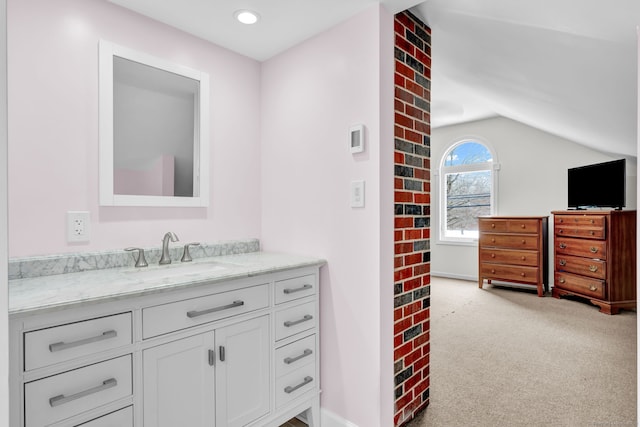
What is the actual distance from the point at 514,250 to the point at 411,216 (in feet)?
11.2

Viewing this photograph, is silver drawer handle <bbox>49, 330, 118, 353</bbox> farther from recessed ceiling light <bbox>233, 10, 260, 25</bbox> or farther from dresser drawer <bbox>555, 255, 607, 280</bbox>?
dresser drawer <bbox>555, 255, 607, 280</bbox>

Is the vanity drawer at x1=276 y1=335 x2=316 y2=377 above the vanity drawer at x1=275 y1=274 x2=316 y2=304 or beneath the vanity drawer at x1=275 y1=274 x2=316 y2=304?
beneath

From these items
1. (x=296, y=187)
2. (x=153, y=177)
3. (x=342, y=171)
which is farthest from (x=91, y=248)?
(x=342, y=171)

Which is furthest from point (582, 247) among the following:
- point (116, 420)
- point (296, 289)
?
point (116, 420)

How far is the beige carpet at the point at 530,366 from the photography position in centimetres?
192

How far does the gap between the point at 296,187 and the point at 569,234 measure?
3.68 m

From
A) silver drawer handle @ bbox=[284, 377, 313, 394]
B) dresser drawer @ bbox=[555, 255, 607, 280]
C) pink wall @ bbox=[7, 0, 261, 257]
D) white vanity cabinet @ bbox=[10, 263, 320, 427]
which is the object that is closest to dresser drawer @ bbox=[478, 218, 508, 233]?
dresser drawer @ bbox=[555, 255, 607, 280]

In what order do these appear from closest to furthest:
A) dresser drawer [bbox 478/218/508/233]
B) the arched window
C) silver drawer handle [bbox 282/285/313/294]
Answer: silver drawer handle [bbox 282/285/313/294] < dresser drawer [bbox 478/218/508/233] < the arched window

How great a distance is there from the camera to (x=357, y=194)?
175 cm

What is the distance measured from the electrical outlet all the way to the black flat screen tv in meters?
4.72

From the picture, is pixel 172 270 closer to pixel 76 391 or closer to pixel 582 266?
pixel 76 391

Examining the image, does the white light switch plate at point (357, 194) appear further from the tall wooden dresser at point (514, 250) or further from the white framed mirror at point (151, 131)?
the tall wooden dresser at point (514, 250)

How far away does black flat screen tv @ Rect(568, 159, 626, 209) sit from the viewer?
367 cm

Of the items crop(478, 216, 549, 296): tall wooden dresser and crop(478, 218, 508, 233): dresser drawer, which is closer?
crop(478, 216, 549, 296): tall wooden dresser
